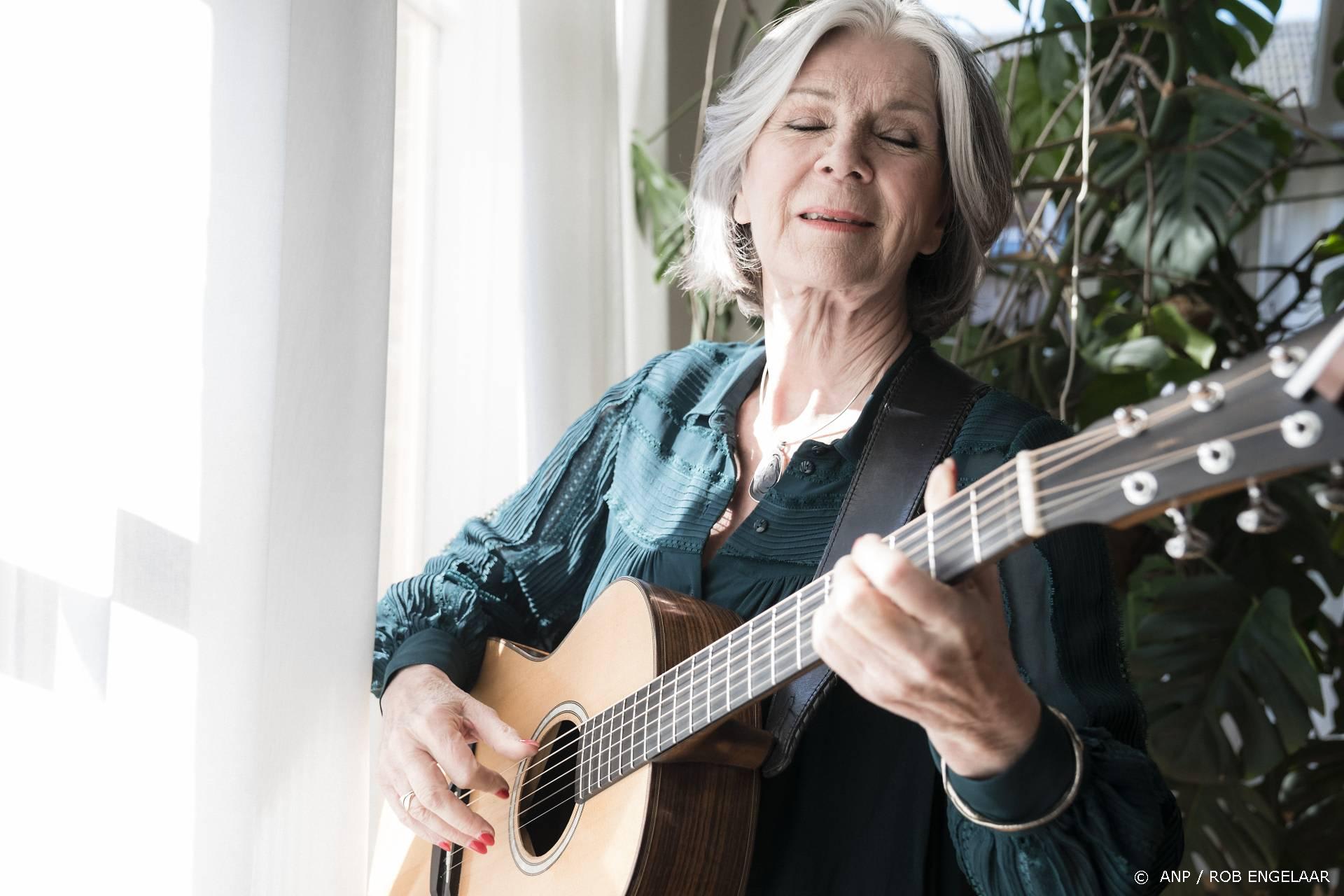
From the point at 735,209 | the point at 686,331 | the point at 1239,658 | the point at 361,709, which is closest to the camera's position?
the point at 361,709

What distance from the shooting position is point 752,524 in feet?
3.57

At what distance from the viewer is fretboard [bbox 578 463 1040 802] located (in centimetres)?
67

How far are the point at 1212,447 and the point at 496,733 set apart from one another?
2.42 ft

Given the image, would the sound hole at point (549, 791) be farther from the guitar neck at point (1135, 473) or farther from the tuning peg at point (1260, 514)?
the tuning peg at point (1260, 514)

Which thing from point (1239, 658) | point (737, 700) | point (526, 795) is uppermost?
point (737, 700)

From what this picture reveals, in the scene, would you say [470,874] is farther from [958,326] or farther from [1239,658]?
[958,326]

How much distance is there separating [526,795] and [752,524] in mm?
343

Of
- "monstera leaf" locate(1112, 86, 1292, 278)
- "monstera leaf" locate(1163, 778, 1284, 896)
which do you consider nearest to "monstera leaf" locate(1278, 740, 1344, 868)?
"monstera leaf" locate(1163, 778, 1284, 896)

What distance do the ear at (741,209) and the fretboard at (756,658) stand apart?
62 cm

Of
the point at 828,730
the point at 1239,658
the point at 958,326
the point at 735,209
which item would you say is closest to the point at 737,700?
the point at 828,730

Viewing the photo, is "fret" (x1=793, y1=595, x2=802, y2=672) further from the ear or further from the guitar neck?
the ear

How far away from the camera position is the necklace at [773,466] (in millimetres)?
1139

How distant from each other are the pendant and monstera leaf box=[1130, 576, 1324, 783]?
0.84m

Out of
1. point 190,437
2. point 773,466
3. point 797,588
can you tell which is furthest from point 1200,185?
point 190,437
